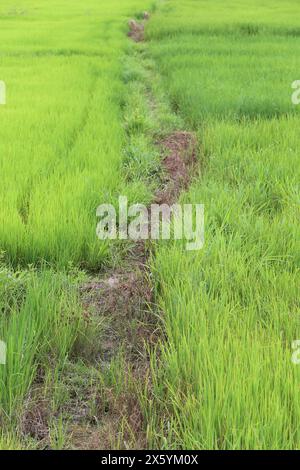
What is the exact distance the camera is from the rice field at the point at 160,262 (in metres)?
1.56

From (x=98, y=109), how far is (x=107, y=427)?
4391 mm

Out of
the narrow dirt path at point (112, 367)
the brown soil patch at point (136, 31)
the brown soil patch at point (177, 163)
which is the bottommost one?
the narrow dirt path at point (112, 367)

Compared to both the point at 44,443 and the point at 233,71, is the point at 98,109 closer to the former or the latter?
the point at 233,71

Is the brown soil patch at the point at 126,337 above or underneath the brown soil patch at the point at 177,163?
underneath

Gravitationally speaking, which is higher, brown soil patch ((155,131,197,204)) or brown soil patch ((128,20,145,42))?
brown soil patch ((128,20,145,42))

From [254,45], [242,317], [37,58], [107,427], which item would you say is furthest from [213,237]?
[254,45]

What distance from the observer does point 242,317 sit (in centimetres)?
204

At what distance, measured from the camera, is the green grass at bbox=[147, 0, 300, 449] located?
1.48 m

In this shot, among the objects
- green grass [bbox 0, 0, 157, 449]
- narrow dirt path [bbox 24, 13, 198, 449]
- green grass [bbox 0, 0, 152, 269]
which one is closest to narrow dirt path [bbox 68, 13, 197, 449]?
narrow dirt path [bbox 24, 13, 198, 449]

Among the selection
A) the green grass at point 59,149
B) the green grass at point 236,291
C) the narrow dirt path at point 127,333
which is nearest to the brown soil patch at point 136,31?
the green grass at point 59,149

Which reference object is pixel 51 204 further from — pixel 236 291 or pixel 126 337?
pixel 236 291

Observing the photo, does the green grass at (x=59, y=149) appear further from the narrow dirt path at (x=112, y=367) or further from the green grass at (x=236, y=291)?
the green grass at (x=236, y=291)

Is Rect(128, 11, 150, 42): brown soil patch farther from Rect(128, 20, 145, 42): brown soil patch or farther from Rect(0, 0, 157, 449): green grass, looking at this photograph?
Rect(0, 0, 157, 449): green grass

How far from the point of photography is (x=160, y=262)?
2523mm
